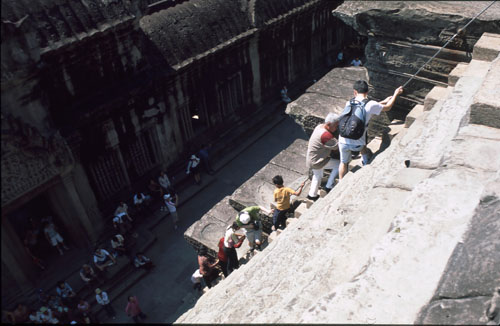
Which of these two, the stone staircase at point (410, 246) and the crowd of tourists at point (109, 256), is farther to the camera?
the crowd of tourists at point (109, 256)

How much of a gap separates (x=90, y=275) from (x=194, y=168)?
5241 millimetres

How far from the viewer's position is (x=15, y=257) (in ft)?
11.5

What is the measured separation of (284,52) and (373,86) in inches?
401

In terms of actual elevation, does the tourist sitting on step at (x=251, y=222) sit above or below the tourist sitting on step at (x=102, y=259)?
above

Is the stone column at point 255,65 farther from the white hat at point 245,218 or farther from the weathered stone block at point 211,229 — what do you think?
the white hat at point 245,218

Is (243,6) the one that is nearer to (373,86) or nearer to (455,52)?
(373,86)

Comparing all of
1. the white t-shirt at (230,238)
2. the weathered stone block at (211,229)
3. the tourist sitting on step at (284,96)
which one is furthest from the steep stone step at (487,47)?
the tourist sitting on step at (284,96)

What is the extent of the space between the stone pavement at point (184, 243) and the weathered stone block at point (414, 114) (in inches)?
256

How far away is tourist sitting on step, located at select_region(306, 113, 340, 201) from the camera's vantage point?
6.22 metres

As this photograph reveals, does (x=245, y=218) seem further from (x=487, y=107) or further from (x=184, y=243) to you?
(x=184, y=243)

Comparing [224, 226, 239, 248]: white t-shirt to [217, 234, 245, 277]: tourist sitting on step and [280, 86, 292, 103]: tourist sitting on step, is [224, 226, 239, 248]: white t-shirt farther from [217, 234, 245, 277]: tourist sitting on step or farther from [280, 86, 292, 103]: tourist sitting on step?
[280, 86, 292, 103]: tourist sitting on step

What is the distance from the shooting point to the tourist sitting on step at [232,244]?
7.80 metres

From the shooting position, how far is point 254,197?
7.99 metres

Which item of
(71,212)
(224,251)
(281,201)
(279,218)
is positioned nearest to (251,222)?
(279,218)
